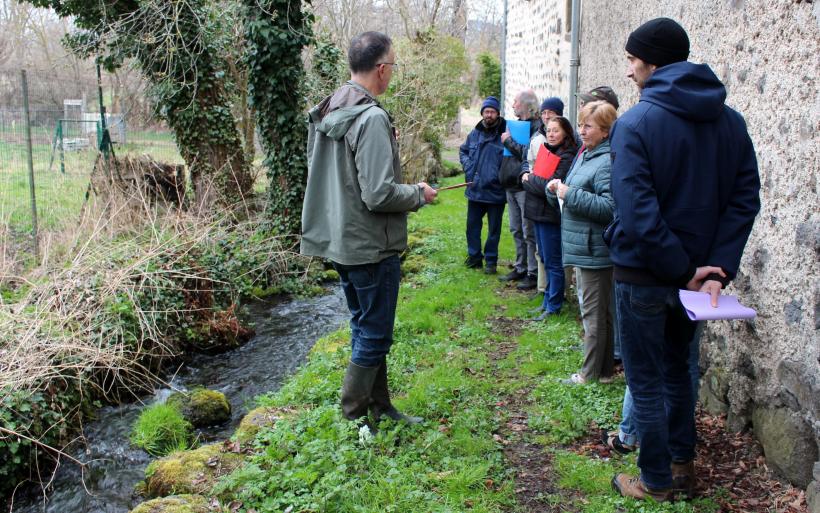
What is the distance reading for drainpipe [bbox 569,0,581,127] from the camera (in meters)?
7.94

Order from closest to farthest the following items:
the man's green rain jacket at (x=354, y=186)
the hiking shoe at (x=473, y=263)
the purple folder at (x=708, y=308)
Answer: the purple folder at (x=708, y=308), the man's green rain jacket at (x=354, y=186), the hiking shoe at (x=473, y=263)

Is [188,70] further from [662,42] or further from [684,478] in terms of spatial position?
[684,478]

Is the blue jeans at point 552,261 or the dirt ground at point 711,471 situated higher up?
the blue jeans at point 552,261

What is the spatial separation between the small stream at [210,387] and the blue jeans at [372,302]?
6.11ft

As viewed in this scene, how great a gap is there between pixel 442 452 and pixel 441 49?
49.6ft

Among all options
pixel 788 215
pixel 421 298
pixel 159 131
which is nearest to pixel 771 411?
pixel 788 215

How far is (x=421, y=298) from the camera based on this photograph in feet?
25.0

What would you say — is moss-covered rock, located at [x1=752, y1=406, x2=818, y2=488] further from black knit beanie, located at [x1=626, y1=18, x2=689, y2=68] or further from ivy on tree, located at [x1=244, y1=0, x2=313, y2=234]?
ivy on tree, located at [x1=244, y1=0, x2=313, y2=234]

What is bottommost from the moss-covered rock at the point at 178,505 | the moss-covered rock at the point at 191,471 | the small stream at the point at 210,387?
the small stream at the point at 210,387

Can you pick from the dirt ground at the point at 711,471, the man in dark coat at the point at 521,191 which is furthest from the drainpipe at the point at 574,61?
the dirt ground at the point at 711,471

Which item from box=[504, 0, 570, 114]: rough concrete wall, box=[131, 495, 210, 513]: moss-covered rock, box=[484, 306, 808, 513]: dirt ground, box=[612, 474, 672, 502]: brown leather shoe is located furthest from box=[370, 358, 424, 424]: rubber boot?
box=[504, 0, 570, 114]: rough concrete wall

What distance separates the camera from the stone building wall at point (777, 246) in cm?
329

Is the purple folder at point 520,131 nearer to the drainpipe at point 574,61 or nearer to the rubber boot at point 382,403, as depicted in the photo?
the drainpipe at point 574,61

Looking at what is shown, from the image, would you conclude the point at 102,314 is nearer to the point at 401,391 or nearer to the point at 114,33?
the point at 401,391
